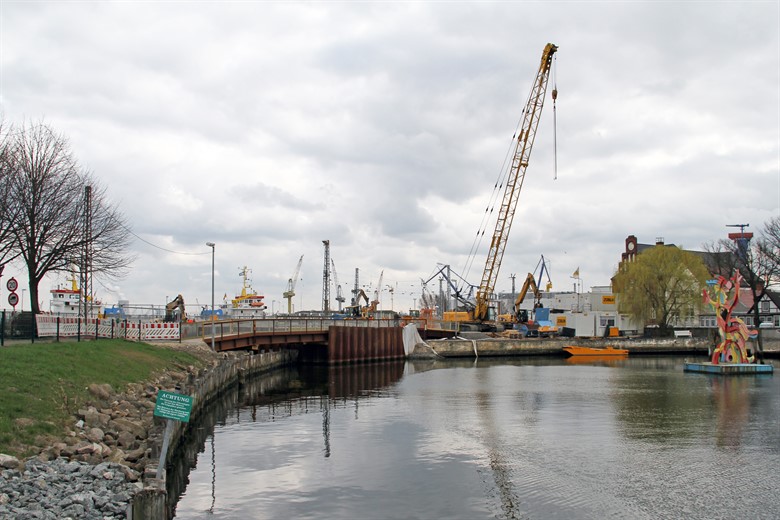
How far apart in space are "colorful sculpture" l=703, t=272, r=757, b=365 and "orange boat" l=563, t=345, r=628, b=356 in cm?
2581

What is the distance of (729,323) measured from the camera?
54.0m

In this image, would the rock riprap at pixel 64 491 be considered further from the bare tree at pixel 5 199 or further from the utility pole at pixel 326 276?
the utility pole at pixel 326 276

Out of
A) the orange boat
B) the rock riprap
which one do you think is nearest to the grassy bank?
the rock riprap

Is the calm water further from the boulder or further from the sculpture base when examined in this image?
the sculpture base

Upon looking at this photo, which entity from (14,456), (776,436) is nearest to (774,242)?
(776,436)

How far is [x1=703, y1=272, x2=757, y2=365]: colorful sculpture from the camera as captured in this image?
171 feet

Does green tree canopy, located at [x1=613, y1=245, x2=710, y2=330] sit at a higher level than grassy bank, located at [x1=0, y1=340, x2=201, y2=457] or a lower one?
higher

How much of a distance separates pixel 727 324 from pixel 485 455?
125ft

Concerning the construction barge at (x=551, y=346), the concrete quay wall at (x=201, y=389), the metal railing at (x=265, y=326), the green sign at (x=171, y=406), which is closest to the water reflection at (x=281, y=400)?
the concrete quay wall at (x=201, y=389)

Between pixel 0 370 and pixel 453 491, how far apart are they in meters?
13.9

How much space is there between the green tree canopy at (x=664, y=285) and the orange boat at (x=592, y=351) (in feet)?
37.9

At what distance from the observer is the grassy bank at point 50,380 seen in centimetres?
1667

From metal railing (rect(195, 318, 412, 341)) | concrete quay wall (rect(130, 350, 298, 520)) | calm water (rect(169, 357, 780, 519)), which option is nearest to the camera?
concrete quay wall (rect(130, 350, 298, 520))

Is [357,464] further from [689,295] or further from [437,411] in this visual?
[689,295]
